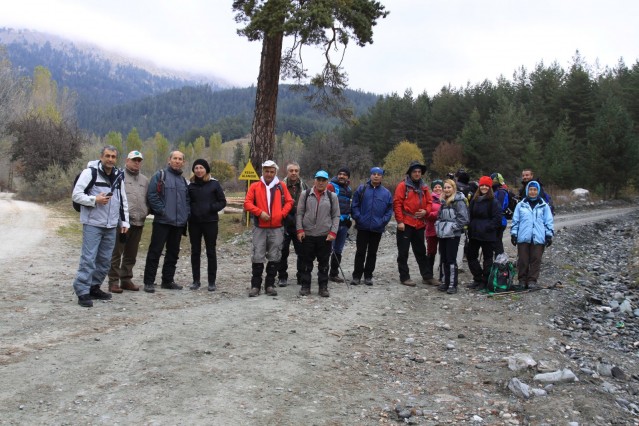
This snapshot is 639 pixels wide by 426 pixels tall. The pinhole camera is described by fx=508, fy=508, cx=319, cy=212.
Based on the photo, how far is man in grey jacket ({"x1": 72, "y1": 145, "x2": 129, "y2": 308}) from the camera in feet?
22.5

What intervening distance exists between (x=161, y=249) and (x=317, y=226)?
2.53 meters

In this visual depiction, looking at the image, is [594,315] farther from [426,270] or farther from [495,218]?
[426,270]

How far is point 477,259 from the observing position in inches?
362

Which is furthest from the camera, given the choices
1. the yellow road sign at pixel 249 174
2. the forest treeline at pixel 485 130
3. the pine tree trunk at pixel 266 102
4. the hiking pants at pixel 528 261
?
the forest treeline at pixel 485 130

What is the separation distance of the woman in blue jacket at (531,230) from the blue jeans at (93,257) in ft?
21.6

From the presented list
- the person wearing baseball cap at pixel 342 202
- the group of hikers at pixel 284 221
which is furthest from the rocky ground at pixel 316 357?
the person wearing baseball cap at pixel 342 202

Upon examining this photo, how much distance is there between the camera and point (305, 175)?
58.7 meters

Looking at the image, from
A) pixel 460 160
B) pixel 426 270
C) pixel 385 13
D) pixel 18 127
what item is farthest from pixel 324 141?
pixel 426 270

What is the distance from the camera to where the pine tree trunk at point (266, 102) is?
14055 millimetres

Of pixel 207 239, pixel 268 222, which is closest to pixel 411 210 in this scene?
pixel 268 222

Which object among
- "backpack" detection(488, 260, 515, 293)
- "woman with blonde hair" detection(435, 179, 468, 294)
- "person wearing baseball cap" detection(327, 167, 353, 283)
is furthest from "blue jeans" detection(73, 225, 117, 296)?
"backpack" detection(488, 260, 515, 293)

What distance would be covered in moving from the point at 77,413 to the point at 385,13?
12448 mm

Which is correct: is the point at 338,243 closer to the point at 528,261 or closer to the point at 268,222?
the point at 268,222

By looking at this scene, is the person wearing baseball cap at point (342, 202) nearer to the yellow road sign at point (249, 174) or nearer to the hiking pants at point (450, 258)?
the hiking pants at point (450, 258)
